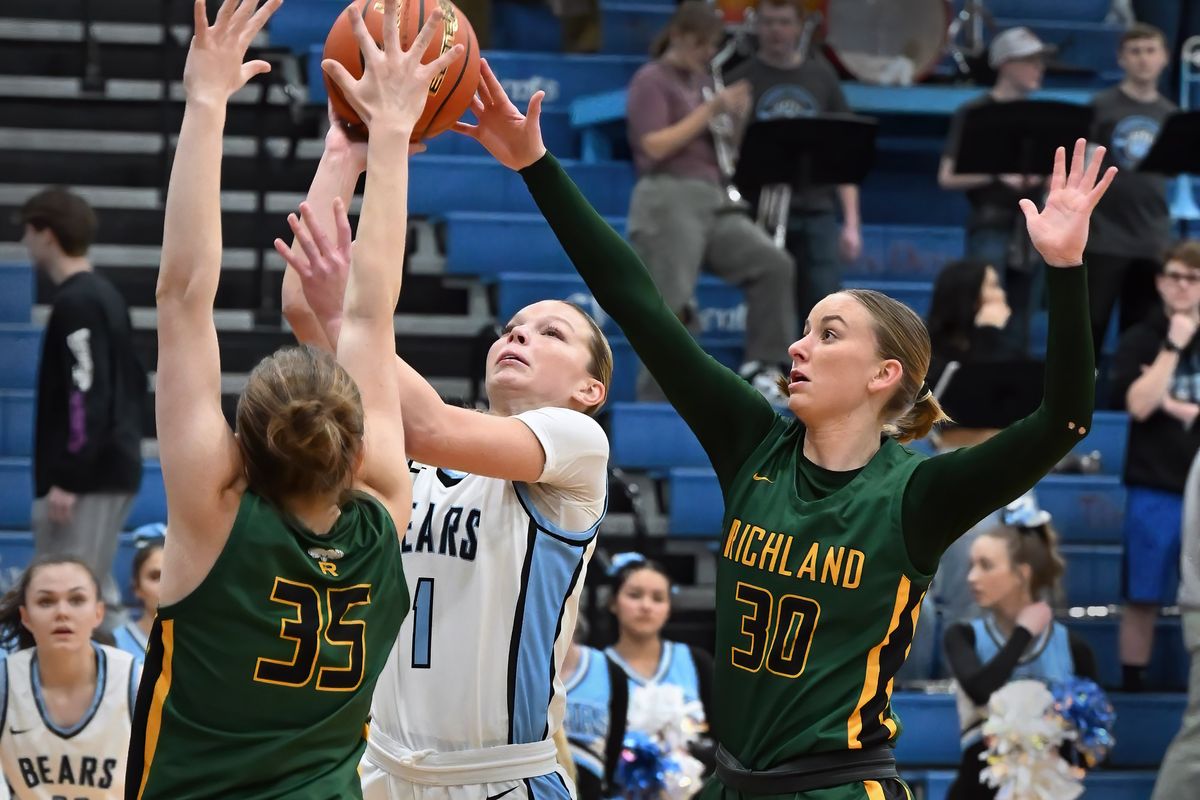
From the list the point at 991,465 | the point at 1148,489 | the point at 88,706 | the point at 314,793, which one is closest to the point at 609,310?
the point at 991,465

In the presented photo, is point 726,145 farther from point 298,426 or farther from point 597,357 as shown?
point 298,426

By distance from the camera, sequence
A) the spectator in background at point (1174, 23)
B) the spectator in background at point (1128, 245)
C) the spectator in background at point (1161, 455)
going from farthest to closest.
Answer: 1. the spectator in background at point (1174, 23)
2. the spectator in background at point (1128, 245)
3. the spectator in background at point (1161, 455)

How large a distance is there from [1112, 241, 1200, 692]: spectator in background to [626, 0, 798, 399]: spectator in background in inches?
64.3

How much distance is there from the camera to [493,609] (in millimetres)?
3797

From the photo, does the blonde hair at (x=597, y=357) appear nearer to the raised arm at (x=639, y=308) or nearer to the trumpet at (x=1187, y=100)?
the raised arm at (x=639, y=308)

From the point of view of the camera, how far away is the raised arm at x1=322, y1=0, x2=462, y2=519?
10.0 feet

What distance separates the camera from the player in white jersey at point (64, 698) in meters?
5.60

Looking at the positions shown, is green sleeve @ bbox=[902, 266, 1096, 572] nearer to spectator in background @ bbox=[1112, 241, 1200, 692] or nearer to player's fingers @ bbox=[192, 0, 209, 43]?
player's fingers @ bbox=[192, 0, 209, 43]

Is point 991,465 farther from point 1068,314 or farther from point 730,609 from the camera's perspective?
point 730,609

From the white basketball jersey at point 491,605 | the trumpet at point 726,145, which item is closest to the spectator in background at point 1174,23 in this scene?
the trumpet at point 726,145

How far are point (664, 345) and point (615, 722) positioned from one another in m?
3.11

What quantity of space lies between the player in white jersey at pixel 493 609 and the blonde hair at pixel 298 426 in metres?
0.74

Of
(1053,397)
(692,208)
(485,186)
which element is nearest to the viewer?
(1053,397)

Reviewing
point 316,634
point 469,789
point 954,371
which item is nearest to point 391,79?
point 316,634
